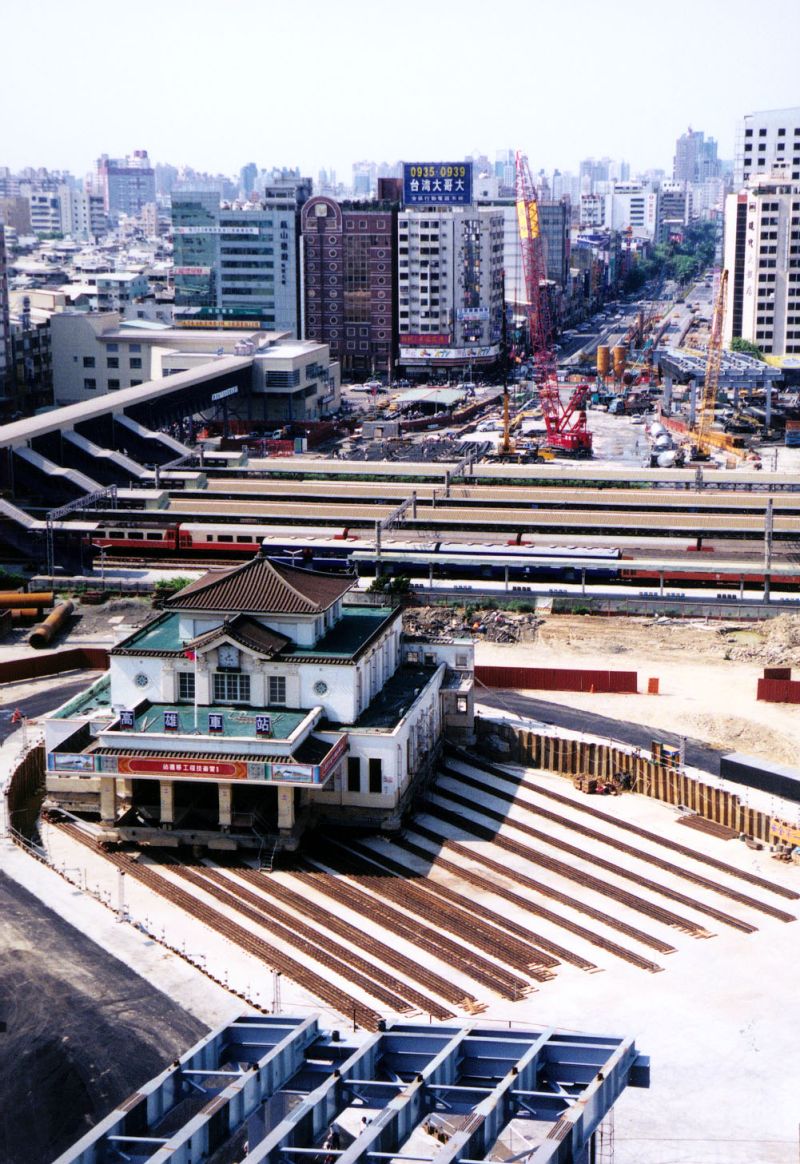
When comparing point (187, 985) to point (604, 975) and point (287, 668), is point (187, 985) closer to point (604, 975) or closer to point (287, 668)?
point (604, 975)

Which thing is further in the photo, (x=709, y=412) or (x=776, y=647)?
(x=709, y=412)

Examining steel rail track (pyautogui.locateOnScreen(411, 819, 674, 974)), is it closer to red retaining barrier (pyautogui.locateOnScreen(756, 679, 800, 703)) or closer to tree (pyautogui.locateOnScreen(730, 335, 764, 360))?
red retaining barrier (pyautogui.locateOnScreen(756, 679, 800, 703))

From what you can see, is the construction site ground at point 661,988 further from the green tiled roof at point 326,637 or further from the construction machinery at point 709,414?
the construction machinery at point 709,414

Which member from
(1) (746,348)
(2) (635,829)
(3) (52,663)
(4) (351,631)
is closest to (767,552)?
(4) (351,631)

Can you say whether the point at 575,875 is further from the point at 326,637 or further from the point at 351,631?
the point at 351,631

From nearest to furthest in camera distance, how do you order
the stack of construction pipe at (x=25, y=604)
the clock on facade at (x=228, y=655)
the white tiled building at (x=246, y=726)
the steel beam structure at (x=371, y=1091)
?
the steel beam structure at (x=371, y=1091) → the white tiled building at (x=246, y=726) → the clock on facade at (x=228, y=655) → the stack of construction pipe at (x=25, y=604)

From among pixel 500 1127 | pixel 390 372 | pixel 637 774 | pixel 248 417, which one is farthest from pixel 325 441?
pixel 500 1127

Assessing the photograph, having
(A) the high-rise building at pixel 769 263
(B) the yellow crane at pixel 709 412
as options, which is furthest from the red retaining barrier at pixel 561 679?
(A) the high-rise building at pixel 769 263
